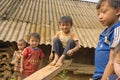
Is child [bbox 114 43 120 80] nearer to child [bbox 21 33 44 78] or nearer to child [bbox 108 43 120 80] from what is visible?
child [bbox 108 43 120 80]

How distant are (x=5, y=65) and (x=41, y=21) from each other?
2247 millimetres

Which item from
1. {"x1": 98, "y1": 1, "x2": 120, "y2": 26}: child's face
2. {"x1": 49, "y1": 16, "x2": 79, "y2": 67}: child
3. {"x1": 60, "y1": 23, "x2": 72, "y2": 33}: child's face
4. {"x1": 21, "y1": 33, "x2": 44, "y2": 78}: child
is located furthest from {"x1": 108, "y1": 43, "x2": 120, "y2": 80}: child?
{"x1": 21, "y1": 33, "x2": 44, "y2": 78}: child

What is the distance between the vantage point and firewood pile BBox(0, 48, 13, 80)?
777cm

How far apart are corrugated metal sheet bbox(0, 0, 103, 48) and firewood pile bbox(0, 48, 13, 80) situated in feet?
1.87

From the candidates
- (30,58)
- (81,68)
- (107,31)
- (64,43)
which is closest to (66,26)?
(64,43)

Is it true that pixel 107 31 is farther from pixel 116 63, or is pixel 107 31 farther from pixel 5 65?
pixel 5 65

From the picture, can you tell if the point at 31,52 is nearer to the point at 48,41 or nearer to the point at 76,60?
the point at 48,41

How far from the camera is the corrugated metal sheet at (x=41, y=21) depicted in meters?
7.87

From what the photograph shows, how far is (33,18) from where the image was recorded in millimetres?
9633

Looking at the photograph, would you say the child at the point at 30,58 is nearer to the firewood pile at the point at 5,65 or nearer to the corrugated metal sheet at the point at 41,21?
the corrugated metal sheet at the point at 41,21

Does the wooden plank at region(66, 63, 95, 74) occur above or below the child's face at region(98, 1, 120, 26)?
below

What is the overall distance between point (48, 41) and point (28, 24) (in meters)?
1.75

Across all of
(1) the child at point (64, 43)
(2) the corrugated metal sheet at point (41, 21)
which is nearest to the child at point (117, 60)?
(1) the child at point (64, 43)

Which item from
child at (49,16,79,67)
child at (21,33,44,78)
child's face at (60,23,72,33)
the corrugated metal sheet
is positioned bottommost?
child at (21,33,44,78)
